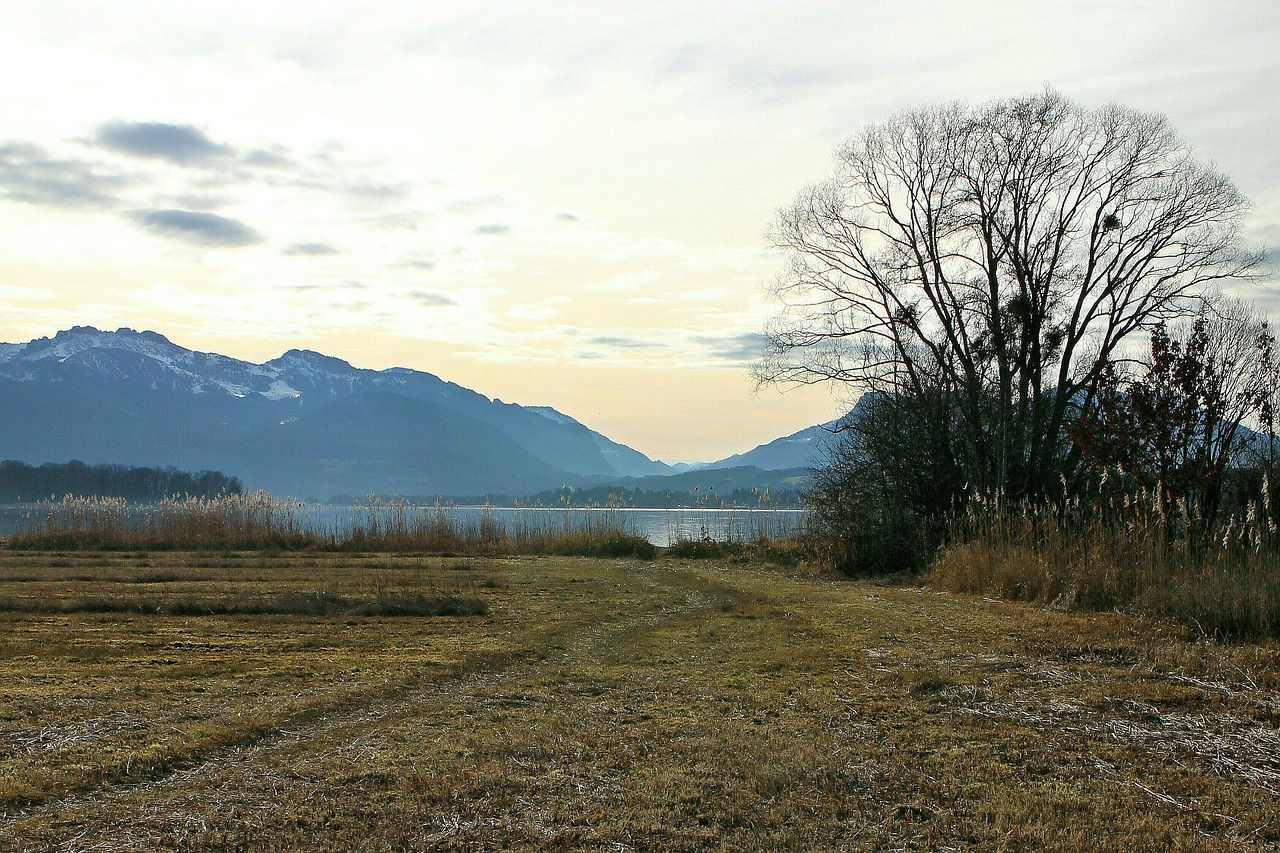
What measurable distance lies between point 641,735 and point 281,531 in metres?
23.3

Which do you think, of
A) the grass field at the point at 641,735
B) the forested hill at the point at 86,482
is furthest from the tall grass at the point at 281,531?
the forested hill at the point at 86,482

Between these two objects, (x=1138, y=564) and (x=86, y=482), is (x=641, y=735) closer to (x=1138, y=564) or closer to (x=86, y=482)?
(x=1138, y=564)

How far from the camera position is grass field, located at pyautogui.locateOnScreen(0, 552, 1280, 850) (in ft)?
12.6

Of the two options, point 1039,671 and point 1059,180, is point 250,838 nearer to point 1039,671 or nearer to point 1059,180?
point 1039,671

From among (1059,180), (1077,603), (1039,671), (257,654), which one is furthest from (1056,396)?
(257,654)

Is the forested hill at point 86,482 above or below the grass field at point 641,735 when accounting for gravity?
above

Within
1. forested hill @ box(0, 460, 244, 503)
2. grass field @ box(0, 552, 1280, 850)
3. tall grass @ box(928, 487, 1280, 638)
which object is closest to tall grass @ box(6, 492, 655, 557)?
tall grass @ box(928, 487, 1280, 638)

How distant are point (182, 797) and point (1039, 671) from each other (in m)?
5.80

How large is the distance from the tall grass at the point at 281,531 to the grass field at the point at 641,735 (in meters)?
14.8

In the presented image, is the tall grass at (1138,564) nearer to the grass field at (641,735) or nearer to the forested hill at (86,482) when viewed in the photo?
the grass field at (641,735)

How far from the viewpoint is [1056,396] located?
20.5 meters

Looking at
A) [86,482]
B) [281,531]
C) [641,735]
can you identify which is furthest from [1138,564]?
[86,482]

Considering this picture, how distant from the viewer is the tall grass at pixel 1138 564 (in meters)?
8.33

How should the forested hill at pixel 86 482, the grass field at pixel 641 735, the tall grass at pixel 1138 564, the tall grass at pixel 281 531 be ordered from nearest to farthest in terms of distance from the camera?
the grass field at pixel 641 735, the tall grass at pixel 1138 564, the tall grass at pixel 281 531, the forested hill at pixel 86 482
